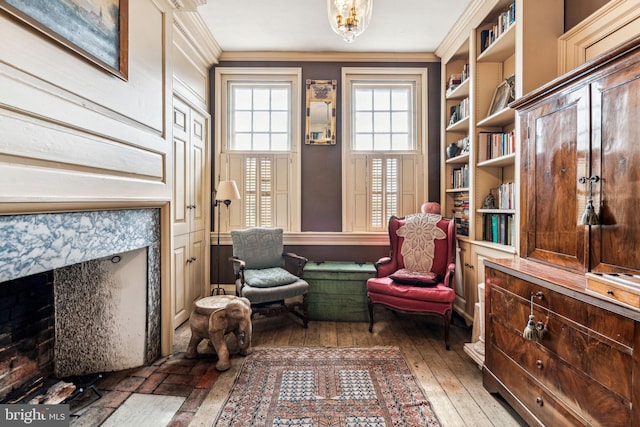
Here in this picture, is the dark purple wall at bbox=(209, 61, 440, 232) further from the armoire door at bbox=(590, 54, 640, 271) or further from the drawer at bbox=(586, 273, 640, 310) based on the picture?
the drawer at bbox=(586, 273, 640, 310)

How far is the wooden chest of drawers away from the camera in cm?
115

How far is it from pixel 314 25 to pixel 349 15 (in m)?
1.53

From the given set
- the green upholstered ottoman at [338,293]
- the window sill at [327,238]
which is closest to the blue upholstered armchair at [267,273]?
the green upholstered ottoman at [338,293]

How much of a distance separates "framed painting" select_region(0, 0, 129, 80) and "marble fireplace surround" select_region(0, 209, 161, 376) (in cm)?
84

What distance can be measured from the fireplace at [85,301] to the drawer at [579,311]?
238cm

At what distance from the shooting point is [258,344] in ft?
8.86

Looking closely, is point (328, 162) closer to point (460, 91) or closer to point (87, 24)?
point (460, 91)

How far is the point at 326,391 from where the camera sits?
2.01m

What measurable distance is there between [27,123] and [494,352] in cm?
270

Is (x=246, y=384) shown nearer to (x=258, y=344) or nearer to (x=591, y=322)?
(x=258, y=344)

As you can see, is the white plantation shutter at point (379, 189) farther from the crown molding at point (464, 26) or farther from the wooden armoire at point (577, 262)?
the wooden armoire at point (577, 262)

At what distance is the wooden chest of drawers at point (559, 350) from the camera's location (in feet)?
3.77

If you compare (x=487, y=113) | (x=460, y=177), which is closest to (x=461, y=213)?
(x=460, y=177)

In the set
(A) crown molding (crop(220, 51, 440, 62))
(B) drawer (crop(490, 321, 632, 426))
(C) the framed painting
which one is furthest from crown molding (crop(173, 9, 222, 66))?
(B) drawer (crop(490, 321, 632, 426))
